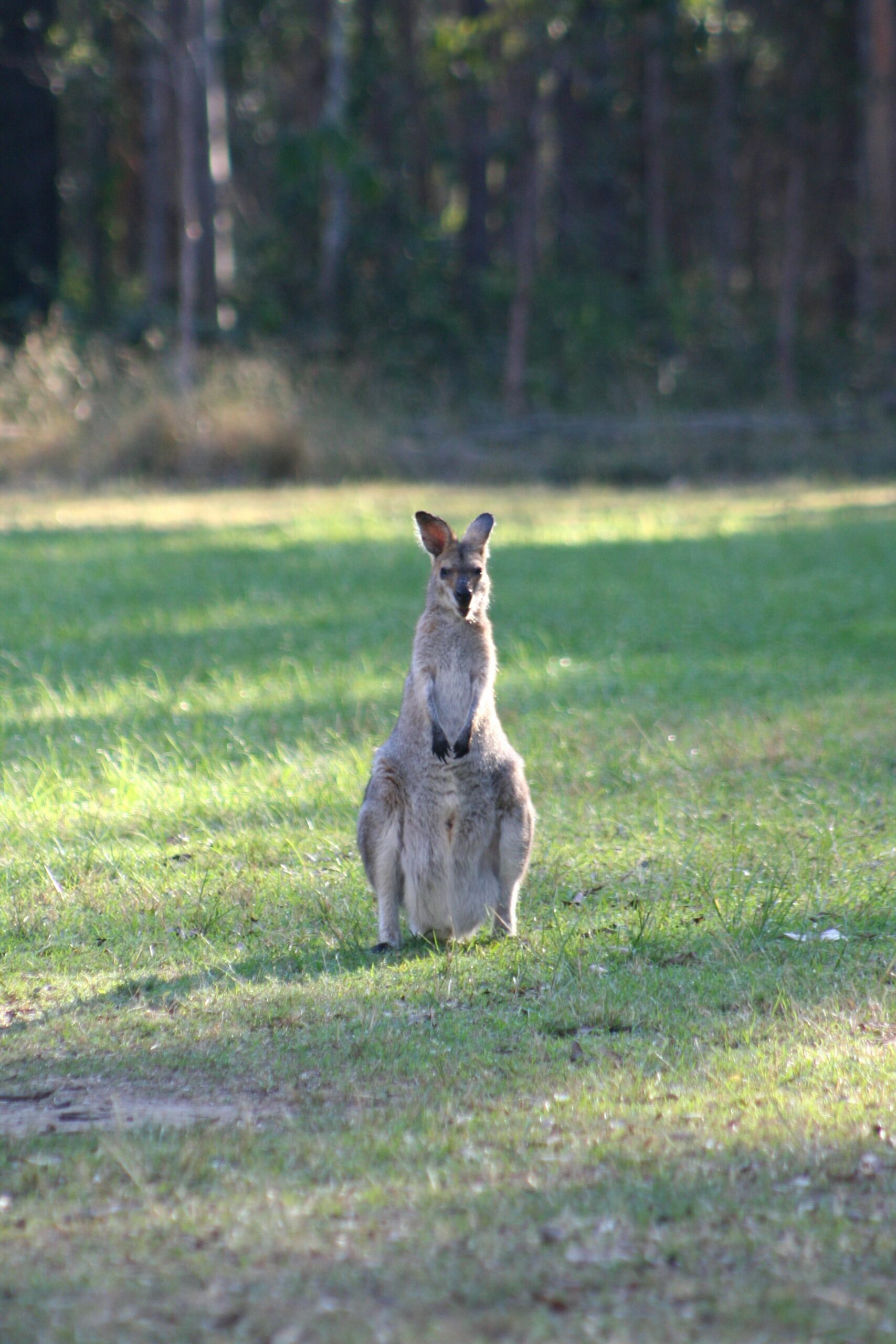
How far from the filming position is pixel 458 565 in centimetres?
514

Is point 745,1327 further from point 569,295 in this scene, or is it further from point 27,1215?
point 569,295

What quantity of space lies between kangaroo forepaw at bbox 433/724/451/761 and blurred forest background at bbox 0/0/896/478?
14.5m

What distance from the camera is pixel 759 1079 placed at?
3.98 meters

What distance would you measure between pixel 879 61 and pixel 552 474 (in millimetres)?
9786

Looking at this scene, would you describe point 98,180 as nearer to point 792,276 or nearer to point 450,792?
point 792,276

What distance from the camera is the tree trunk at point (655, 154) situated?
31797 millimetres

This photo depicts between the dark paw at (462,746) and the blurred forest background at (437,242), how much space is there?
14.6 meters

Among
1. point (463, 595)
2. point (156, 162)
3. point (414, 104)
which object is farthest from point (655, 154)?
point (463, 595)

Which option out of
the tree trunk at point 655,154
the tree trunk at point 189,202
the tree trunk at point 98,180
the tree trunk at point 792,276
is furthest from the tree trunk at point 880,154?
the tree trunk at point 98,180

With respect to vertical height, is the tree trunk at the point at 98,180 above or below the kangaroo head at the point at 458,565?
above

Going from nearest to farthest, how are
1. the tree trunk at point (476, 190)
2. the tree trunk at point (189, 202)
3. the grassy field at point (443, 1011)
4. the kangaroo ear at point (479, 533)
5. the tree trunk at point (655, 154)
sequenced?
1. the grassy field at point (443, 1011)
2. the kangaroo ear at point (479, 533)
3. the tree trunk at point (189, 202)
4. the tree trunk at point (476, 190)
5. the tree trunk at point (655, 154)

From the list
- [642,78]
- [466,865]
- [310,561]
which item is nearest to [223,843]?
[466,865]

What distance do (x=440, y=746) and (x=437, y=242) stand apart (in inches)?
991

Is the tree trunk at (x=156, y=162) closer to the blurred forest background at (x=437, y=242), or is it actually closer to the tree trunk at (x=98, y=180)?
the blurred forest background at (x=437, y=242)
